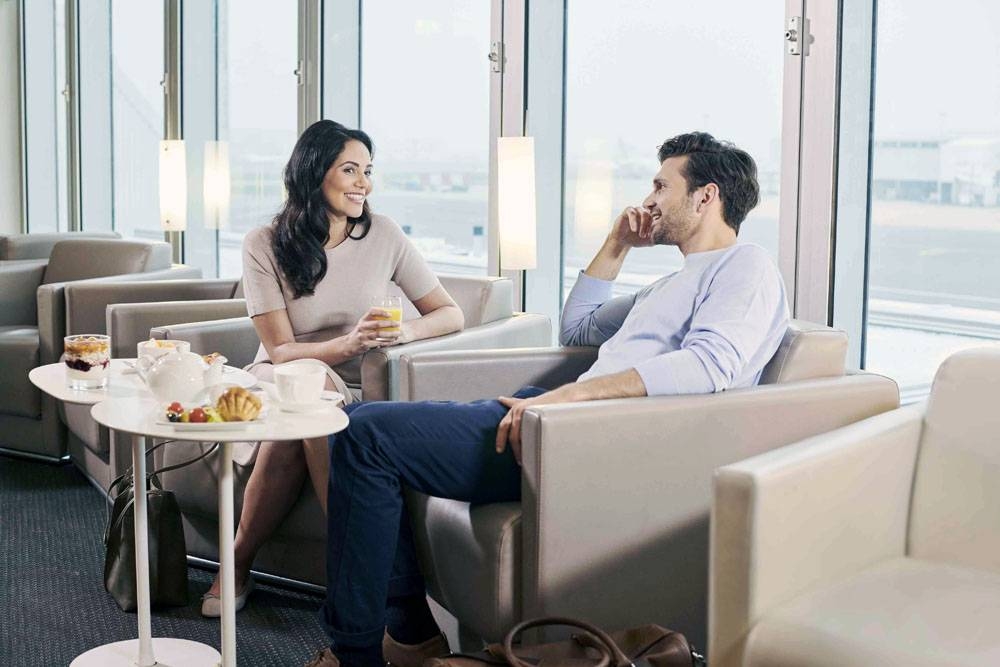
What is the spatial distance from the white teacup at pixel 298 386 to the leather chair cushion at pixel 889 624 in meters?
0.83

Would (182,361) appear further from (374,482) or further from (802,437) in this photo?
(802,437)

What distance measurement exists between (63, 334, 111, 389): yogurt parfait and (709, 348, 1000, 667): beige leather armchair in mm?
1245

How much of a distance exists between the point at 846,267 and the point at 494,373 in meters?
0.98

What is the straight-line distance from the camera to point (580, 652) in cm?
190

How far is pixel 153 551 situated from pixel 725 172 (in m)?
1.60

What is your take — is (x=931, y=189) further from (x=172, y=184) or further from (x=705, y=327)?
(x=172, y=184)

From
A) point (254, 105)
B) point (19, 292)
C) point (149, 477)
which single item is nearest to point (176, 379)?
point (149, 477)

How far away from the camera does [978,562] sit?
81.4 inches

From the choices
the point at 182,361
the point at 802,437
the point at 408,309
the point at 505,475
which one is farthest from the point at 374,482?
the point at 408,309

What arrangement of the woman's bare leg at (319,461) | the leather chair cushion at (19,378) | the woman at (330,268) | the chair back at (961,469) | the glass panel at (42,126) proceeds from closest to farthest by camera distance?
1. the chair back at (961,469)
2. the woman's bare leg at (319,461)
3. the woman at (330,268)
4. the leather chair cushion at (19,378)
5. the glass panel at (42,126)

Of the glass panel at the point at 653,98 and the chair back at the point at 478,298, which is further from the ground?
the glass panel at the point at 653,98

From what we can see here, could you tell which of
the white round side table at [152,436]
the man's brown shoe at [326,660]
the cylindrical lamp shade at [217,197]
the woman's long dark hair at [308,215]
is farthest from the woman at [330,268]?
the cylindrical lamp shade at [217,197]

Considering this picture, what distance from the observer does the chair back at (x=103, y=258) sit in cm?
480

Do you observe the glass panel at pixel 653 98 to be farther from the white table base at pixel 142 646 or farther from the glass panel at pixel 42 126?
the glass panel at pixel 42 126
